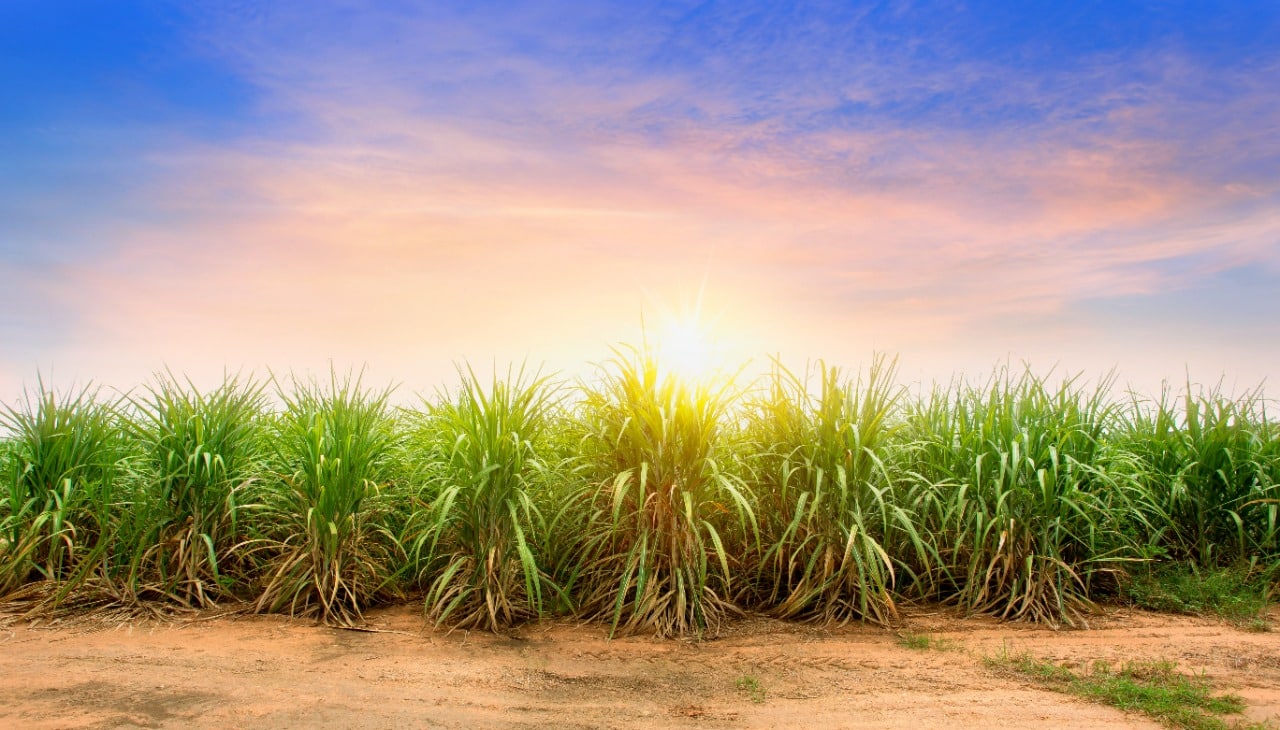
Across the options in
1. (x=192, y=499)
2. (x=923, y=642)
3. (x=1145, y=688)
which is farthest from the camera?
(x=192, y=499)

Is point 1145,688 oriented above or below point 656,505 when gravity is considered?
below

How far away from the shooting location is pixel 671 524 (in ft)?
16.5

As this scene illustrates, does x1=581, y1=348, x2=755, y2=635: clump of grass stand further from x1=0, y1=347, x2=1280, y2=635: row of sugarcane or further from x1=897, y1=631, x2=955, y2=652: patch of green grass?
x1=897, y1=631, x2=955, y2=652: patch of green grass

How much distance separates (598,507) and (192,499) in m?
2.59

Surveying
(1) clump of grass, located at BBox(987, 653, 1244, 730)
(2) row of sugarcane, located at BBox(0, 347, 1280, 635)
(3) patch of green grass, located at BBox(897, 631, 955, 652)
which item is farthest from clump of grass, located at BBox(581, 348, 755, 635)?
(1) clump of grass, located at BBox(987, 653, 1244, 730)

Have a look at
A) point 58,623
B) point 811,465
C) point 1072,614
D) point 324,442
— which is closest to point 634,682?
point 811,465

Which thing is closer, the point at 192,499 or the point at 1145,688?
the point at 1145,688

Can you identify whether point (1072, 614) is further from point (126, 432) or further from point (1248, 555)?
point (126, 432)

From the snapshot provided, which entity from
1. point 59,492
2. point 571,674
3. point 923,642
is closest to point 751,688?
point 571,674

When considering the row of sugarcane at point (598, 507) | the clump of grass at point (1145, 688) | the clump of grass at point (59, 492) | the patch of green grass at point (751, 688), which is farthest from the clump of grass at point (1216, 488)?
the clump of grass at point (59, 492)

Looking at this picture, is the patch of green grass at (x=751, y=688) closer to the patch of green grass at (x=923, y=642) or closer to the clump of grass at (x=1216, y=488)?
the patch of green grass at (x=923, y=642)

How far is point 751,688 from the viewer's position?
13.9 feet

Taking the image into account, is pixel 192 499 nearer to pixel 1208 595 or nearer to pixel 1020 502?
pixel 1020 502

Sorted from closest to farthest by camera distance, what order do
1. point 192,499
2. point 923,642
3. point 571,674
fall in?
point 571,674 → point 923,642 → point 192,499
